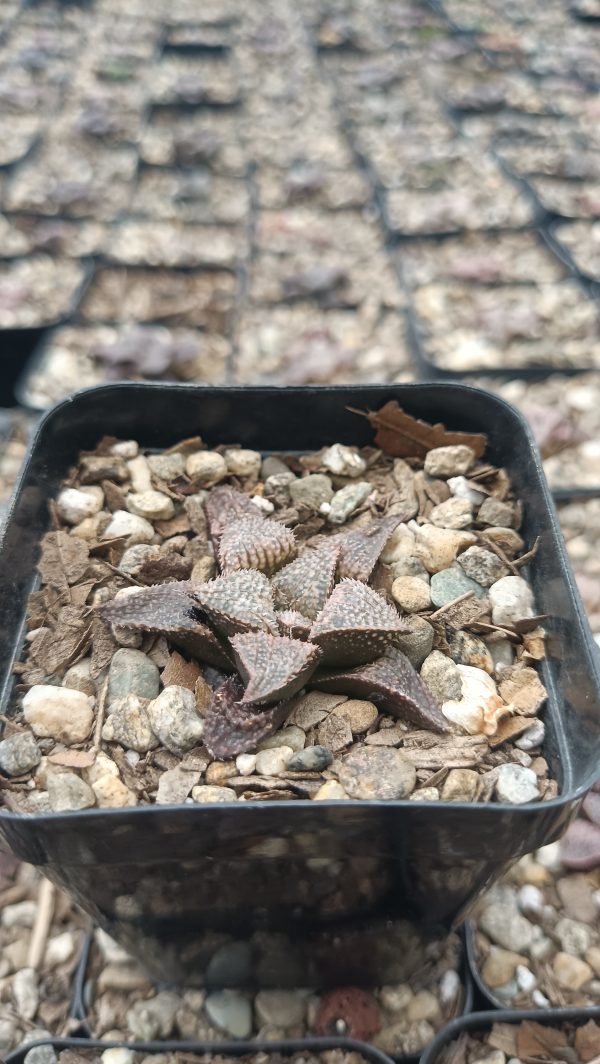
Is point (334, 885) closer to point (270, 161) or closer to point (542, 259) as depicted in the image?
point (542, 259)

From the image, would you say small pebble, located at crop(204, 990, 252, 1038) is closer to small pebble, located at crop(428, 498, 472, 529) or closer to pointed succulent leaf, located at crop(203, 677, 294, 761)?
pointed succulent leaf, located at crop(203, 677, 294, 761)

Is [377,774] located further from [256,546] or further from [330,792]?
[256,546]

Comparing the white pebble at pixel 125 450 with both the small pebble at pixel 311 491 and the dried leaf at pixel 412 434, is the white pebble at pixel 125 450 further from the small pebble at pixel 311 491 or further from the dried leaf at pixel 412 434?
the dried leaf at pixel 412 434

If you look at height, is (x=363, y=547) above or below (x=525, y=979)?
above

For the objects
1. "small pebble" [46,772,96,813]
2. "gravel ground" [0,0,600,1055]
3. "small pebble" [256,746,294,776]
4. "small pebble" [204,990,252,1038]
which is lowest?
"small pebble" [204,990,252,1038]

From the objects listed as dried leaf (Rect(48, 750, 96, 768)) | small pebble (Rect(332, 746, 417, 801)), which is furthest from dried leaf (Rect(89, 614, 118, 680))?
small pebble (Rect(332, 746, 417, 801))

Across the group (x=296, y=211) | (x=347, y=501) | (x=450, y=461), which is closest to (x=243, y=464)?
(x=347, y=501)

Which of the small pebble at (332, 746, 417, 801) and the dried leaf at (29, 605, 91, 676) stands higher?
the small pebble at (332, 746, 417, 801)
